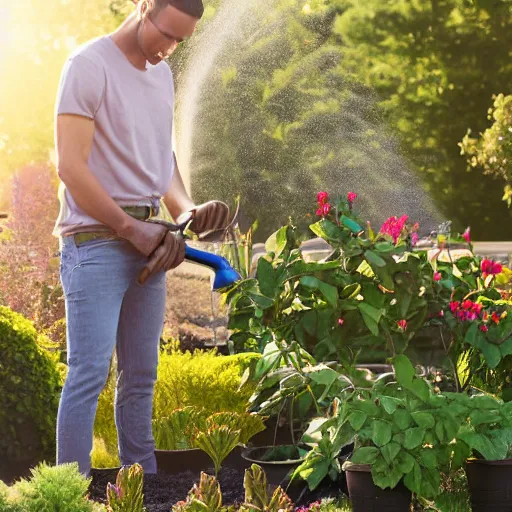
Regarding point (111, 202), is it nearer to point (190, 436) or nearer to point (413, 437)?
point (413, 437)

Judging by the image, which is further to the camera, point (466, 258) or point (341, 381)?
point (466, 258)

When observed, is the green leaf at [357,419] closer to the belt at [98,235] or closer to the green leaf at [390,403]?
the green leaf at [390,403]

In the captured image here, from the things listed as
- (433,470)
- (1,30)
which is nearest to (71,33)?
(1,30)

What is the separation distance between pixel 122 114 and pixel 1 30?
16.3 metres

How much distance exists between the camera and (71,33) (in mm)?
18422

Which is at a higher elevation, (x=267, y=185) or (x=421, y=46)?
(x=421, y=46)

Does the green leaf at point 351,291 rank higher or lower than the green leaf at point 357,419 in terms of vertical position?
higher

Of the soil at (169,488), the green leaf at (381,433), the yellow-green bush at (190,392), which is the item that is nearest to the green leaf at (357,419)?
the green leaf at (381,433)

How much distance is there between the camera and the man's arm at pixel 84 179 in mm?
2826

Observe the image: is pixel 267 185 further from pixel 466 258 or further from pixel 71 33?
pixel 466 258

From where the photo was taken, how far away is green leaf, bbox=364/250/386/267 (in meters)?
3.40

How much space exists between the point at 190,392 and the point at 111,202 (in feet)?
5.07

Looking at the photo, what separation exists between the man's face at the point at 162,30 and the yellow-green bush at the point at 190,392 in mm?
1473

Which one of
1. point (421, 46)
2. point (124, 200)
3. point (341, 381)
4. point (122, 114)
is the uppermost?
point (421, 46)
